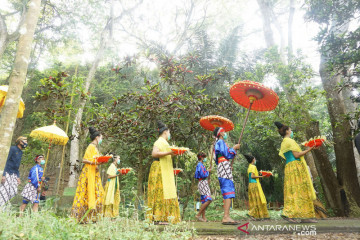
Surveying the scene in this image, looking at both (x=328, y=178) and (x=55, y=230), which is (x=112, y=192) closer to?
(x=55, y=230)

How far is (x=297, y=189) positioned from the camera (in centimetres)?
420

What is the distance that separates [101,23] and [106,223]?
1283 cm

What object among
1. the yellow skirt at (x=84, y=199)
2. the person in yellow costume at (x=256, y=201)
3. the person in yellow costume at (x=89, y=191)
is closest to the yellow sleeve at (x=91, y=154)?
the person in yellow costume at (x=89, y=191)

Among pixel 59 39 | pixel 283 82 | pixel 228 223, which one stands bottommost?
pixel 228 223

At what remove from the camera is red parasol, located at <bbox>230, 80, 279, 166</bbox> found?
4.15 metres

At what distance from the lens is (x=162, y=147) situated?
402cm

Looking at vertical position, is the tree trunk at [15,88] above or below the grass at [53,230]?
above

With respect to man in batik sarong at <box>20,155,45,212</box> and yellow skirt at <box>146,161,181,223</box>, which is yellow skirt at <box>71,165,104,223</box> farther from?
man in batik sarong at <box>20,155,45,212</box>

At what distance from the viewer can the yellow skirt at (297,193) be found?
4.07m

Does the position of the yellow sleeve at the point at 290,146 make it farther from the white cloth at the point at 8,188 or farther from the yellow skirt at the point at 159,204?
the white cloth at the point at 8,188

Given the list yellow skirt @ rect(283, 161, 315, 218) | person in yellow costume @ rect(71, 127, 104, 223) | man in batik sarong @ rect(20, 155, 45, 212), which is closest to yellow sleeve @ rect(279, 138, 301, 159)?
yellow skirt @ rect(283, 161, 315, 218)

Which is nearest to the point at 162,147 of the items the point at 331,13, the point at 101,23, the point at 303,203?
the point at 303,203

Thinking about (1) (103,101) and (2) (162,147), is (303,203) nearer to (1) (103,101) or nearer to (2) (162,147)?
(2) (162,147)

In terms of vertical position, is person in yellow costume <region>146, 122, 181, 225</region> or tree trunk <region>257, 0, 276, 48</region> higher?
Result: tree trunk <region>257, 0, 276, 48</region>
